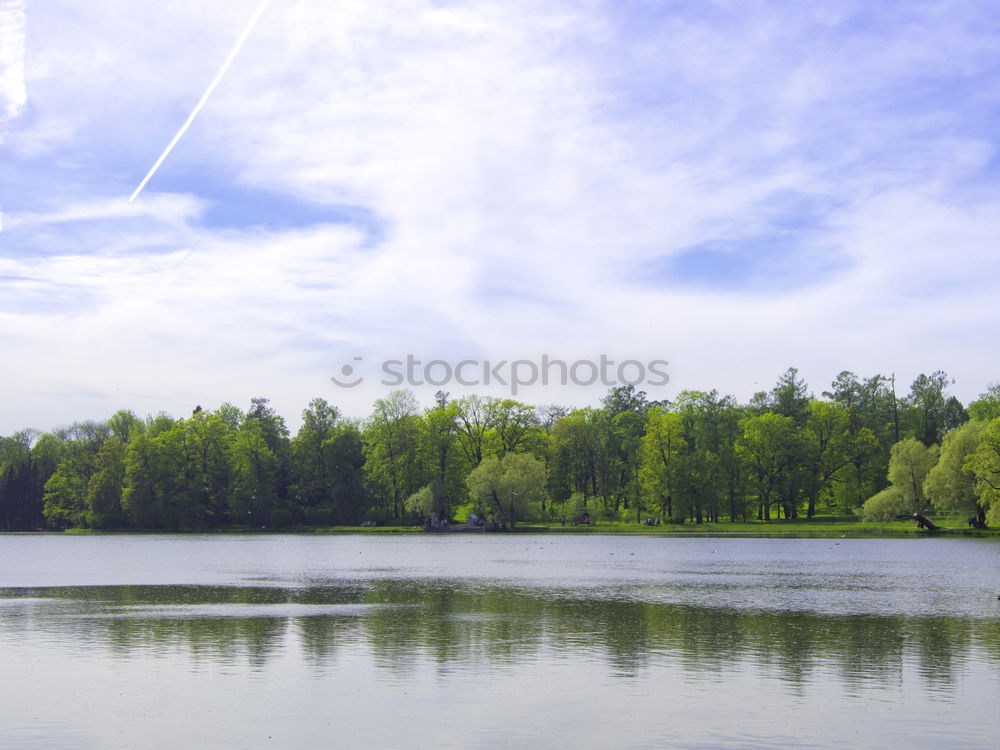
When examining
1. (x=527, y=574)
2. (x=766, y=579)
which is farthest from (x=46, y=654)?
(x=766, y=579)

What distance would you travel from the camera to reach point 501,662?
21719 mm

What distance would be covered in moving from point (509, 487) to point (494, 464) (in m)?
3.35

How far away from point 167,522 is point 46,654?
354ft

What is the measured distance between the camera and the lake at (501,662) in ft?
51.9

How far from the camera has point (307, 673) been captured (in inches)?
808

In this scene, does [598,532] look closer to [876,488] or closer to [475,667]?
[876,488]

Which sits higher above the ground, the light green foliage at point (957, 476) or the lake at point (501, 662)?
the light green foliage at point (957, 476)

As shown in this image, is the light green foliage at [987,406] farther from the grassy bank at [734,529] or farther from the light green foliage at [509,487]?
the light green foliage at [509,487]

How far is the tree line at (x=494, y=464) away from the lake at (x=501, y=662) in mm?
68010

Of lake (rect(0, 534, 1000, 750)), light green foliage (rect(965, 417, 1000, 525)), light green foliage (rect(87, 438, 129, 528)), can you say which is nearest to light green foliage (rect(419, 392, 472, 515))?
light green foliage (rect(87, 438, 129, 528))

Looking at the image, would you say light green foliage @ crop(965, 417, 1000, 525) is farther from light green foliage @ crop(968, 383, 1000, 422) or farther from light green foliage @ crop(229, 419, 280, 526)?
light green foliage @ crop(229, 419, 280, 526)

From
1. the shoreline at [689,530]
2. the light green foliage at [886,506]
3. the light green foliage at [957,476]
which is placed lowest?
the shoreline at [689,530]

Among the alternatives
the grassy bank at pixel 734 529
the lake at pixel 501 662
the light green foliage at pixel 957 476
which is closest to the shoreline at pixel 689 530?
the grassy bank at pixel 734 529

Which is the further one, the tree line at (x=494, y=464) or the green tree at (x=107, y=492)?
the green tree at (x=107, y=492)
